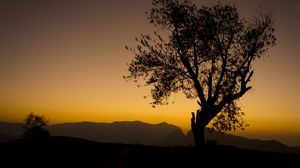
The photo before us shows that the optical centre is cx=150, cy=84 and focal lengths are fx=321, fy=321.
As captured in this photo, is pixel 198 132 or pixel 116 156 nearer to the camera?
pixel 116 156

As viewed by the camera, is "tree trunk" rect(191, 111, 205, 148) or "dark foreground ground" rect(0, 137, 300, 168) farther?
"tree trunk" rect(191, 111, 205, 148)

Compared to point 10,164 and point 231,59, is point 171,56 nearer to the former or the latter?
point 231,59

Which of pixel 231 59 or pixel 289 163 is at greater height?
pixel 231 59

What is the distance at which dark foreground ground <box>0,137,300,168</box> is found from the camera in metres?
23.5

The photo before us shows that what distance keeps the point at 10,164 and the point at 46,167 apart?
8.54ft

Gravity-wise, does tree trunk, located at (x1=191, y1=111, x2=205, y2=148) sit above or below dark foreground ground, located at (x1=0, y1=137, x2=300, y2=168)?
above

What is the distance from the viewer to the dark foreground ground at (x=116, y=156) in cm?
2347

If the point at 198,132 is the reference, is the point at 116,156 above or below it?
below

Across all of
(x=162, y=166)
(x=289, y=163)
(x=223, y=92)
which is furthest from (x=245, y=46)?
(x=162, y=166)

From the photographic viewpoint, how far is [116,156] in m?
25.6

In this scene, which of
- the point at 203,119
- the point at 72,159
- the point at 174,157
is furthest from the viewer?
the point at 203,119

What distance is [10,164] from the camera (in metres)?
22.4

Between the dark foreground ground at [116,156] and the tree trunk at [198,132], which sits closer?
the dark foreground ground at [116,156]

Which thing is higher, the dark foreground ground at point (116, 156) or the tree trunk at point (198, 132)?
the tree trunk at point (198, 132)
